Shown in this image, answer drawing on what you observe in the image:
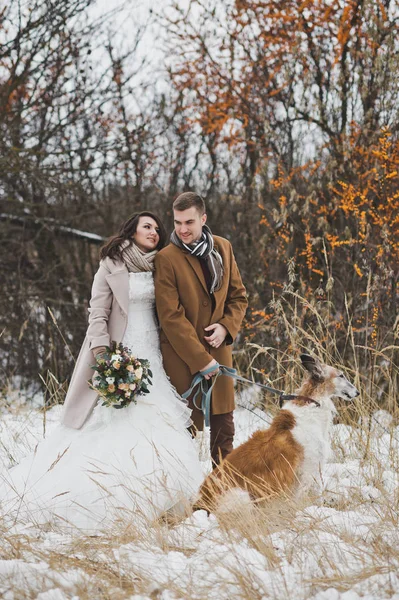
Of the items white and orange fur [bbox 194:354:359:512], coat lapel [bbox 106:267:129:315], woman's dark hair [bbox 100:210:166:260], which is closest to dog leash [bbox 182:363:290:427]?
white and orange fur [bbox 194:354:359:512]

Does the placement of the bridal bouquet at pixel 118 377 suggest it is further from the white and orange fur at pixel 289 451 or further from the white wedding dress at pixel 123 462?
the white and orange fur at pixel 289 451

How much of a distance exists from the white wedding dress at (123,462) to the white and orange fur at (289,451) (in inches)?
12.2

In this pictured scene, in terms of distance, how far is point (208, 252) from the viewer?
396cm

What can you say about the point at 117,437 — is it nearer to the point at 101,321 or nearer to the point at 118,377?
the point at 118,377

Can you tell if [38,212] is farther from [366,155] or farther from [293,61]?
[366,155]

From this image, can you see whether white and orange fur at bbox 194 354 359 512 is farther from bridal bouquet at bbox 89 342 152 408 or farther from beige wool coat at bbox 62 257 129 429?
beige wool coat at bbox 62 257 129 429

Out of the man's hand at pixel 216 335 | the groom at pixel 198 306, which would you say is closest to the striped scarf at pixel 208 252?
the groom at pixel 198 306

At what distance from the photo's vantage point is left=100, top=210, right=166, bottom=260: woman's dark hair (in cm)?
384

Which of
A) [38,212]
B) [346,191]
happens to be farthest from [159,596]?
[38,212]

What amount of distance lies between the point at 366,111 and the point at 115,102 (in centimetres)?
460

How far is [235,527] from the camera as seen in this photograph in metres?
2.89

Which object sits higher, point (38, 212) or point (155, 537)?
point (38, 212)

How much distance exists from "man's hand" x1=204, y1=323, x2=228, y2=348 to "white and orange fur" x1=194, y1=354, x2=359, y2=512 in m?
0.64

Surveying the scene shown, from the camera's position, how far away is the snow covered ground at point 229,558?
7.90ft
